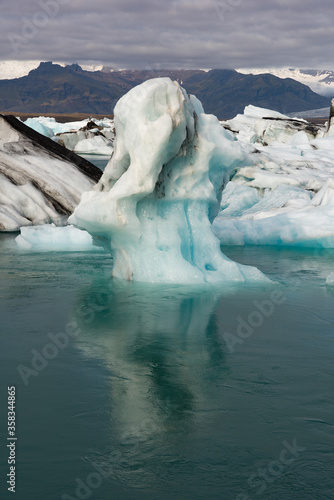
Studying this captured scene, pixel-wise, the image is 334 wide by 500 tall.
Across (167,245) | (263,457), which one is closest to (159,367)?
(263,457)

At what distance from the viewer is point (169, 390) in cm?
486

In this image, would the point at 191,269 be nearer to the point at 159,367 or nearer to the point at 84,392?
the point at 159,367

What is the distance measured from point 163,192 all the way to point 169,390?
4028mm

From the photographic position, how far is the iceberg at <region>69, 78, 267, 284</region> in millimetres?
7875

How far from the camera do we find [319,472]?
3.71 metres

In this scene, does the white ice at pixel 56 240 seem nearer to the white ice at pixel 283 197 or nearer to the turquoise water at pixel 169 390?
the white ice at pixel 283 197

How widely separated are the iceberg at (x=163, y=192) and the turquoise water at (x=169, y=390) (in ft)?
1.47

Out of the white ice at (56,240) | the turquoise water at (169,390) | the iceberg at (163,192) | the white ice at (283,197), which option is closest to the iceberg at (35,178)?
the white ice at (56,240)

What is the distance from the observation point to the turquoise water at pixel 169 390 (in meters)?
3.65

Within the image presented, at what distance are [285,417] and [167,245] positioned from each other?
167 inches

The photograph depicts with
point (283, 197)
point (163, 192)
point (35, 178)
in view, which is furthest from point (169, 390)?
point (283, 197)

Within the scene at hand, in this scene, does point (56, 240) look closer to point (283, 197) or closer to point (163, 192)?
point (163, 192)

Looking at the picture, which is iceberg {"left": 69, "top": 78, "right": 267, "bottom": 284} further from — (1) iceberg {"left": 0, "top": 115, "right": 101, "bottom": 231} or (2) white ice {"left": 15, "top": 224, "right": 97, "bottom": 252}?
(1) iceberg {"left": 0, "top": 115, "right": 101, "bottom": 231}

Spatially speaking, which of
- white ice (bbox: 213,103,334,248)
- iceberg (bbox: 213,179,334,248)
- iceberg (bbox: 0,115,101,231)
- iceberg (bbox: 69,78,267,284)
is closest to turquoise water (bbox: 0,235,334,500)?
iceberg (bbox: 69,78,267,284)
